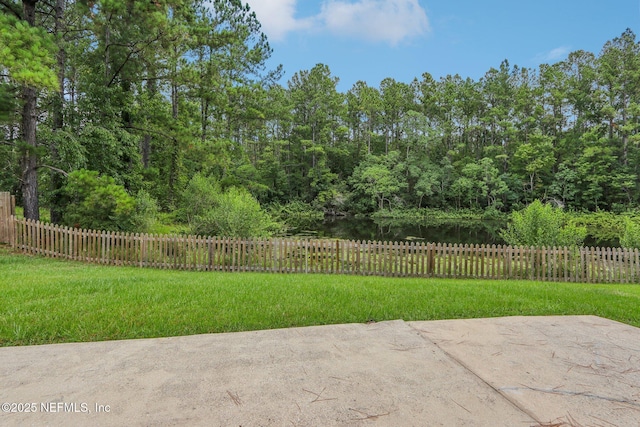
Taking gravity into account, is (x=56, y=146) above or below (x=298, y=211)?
above

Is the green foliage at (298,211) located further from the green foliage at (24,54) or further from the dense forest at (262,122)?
the green foliage at (24,54)

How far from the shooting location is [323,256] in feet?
31.6

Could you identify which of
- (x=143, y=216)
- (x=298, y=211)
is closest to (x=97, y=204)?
(x=143, y=216)

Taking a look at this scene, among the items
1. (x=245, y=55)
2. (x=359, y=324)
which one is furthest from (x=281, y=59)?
(x=359, y=324)

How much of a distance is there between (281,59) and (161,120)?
65.8 feet

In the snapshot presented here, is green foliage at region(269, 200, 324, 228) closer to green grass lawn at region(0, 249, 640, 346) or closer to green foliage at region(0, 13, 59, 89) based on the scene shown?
green foliage at region(0, 13, 59, 89)

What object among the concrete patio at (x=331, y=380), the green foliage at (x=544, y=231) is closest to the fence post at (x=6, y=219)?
the concrete patio at (x=331, y=380)

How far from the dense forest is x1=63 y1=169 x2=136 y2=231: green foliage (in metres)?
0.09

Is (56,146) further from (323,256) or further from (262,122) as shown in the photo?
(262,122)

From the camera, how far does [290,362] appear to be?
2.74 m

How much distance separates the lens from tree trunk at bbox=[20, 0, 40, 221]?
9.98 m

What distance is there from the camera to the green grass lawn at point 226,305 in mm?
3607

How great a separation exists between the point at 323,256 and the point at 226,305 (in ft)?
17.5

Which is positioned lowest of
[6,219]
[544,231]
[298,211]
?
[544,231]
